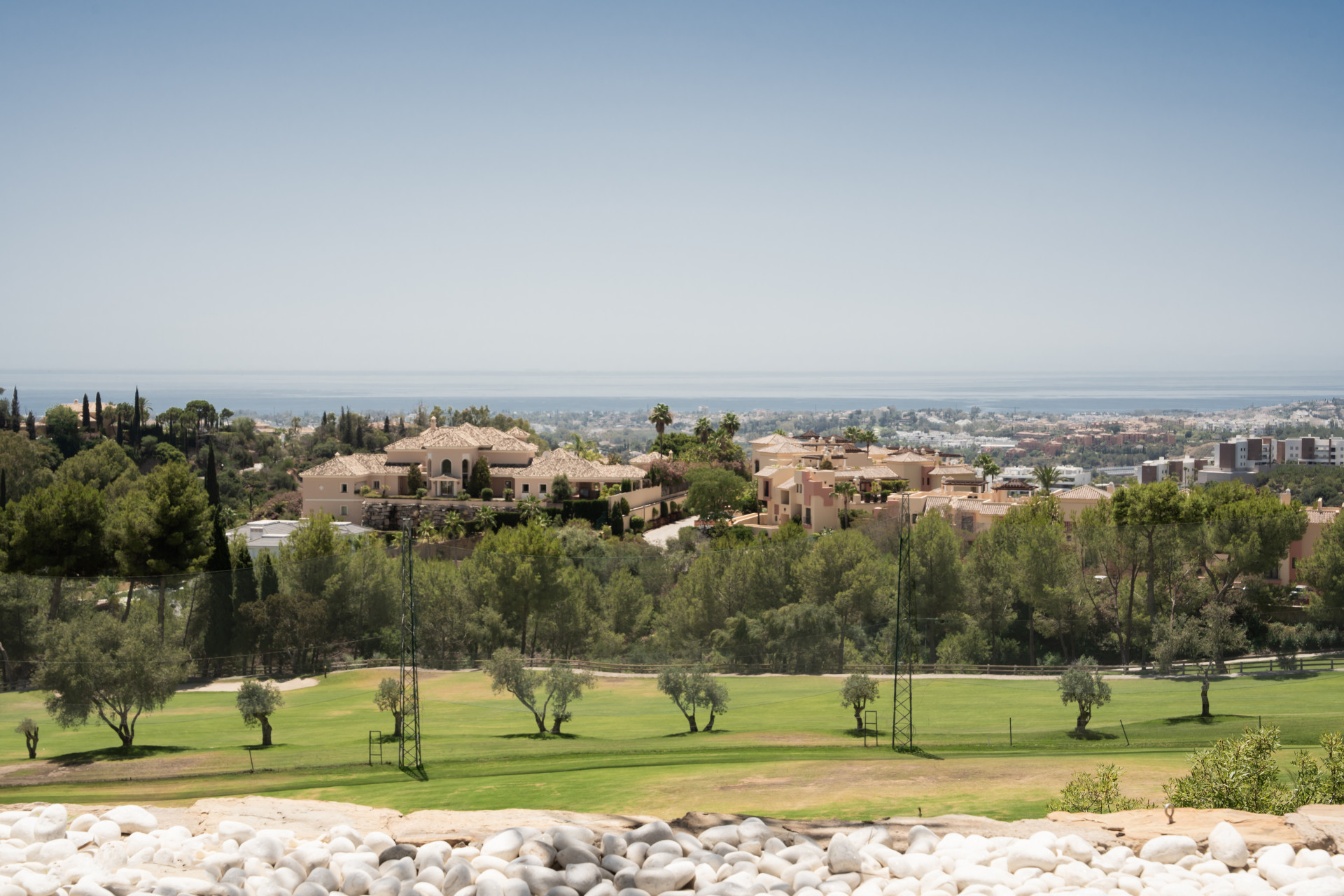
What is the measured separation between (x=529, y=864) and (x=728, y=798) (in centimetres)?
490

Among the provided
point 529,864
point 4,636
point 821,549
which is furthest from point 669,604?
point 529,864

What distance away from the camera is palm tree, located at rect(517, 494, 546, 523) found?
148ft

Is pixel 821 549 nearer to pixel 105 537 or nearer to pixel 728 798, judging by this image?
pixel 728 798

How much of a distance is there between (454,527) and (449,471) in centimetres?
740

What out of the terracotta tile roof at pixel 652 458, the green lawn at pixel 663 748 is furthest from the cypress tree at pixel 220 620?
the terracotta tile roof at pixel 652 458

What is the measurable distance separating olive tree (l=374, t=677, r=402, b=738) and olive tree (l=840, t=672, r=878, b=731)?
5347 mm

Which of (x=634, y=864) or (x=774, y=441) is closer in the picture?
(x=634, y=864)

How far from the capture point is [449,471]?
2050 inches

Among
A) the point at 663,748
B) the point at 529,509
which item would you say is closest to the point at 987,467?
the point at 529,509

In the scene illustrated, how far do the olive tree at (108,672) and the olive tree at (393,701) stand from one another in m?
2.46

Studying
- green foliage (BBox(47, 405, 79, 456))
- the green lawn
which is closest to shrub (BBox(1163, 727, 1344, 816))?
the green lawn

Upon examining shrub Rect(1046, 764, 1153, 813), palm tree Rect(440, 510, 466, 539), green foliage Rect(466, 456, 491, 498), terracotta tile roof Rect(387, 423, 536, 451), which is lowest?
palm tree Rect(440, 510, 466, 539)

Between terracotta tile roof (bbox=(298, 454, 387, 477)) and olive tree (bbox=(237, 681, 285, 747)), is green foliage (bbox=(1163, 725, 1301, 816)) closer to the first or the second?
olive tree (bbox=(237, 681, 285, 747))

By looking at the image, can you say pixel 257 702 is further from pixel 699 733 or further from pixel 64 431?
pixel 64 431
